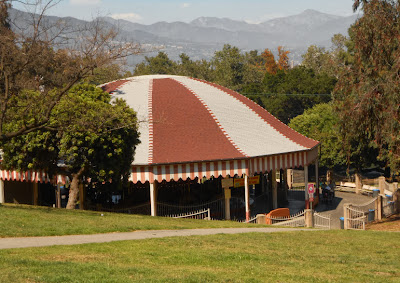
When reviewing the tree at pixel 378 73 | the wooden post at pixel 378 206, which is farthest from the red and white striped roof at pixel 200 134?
the tree at pixel 378 73

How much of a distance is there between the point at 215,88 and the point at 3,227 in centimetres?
2590

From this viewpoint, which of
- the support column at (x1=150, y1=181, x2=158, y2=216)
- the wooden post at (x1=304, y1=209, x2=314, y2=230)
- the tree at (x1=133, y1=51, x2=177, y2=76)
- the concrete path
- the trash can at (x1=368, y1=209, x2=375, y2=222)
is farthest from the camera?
the tree at (x1=133, y1=51, x2=177, y2=76)

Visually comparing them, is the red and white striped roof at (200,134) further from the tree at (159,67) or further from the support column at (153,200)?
the tree at (159,67)

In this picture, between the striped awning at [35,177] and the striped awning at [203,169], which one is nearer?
the striped awning at [35,177]

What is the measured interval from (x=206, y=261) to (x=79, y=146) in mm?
13425

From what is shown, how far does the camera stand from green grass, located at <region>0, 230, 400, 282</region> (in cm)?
1030

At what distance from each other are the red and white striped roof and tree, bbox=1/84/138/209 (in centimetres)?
359

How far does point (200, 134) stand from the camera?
32.7 meters

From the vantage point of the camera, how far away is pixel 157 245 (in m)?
14.7

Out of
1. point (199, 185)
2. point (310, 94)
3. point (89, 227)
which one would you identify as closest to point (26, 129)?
point (89, 227)

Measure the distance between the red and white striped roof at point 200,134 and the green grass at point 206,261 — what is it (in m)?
12.7

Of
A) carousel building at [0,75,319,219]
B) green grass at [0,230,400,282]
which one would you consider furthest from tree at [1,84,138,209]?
green grass at [0,230,400,282]

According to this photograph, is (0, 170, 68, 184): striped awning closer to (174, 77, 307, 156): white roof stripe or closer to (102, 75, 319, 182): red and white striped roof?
(102, 75, 319, 182): red and white striped roof

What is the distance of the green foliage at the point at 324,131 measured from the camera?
50.8 metres
